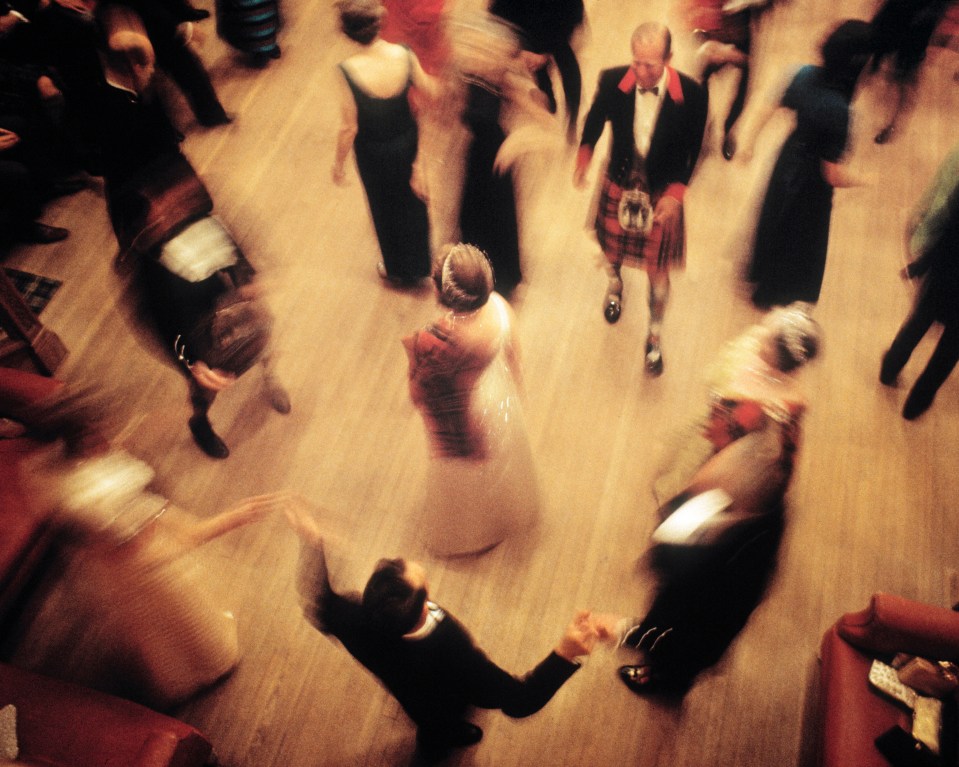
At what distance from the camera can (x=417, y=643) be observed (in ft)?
6.49

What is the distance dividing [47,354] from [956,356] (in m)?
4.41

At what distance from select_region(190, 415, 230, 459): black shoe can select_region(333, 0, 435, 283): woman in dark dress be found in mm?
1324

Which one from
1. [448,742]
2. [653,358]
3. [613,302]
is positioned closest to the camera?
[448,742]

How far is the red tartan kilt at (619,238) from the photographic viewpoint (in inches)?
126

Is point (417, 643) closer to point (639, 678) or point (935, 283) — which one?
point (639, 678)

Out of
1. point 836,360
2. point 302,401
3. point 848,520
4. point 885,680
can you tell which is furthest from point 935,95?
point 302,401

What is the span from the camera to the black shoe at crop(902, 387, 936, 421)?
335 centimetres

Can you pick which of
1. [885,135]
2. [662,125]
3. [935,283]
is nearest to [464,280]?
[662,125]

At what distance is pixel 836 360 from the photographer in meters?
3.69

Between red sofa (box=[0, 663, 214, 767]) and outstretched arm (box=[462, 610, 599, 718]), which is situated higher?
outstretched arm (box=[462, 610, 599, 718])

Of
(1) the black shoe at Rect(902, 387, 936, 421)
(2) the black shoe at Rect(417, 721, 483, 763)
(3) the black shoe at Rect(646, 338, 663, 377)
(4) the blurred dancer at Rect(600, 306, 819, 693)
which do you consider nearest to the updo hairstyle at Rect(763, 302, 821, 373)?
(4) the blurred dancer at Rect(600, 306, 819, 693)

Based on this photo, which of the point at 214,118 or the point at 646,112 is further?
the point at 214,118

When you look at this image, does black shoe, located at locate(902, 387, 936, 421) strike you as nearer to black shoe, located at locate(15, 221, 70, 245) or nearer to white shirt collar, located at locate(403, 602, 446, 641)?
white shirt collar, located at locate(403, 602, 446, 641)

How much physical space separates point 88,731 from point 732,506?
85.1 inches
